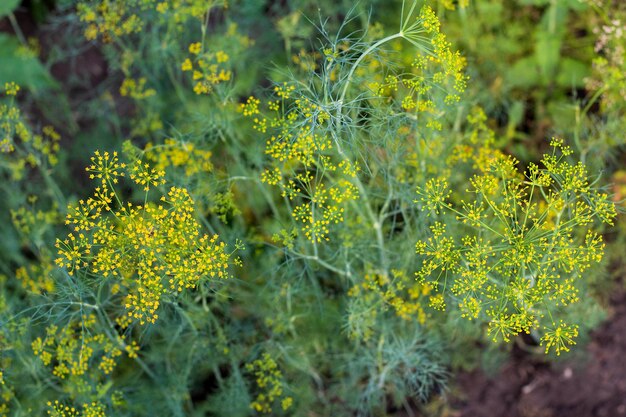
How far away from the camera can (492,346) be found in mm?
5371

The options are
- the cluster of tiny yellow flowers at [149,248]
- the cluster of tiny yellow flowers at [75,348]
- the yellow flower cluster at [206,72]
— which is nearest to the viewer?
the cluster of tiny yellow flowers at [149,248]

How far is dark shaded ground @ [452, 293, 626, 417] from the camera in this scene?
5.45 meters

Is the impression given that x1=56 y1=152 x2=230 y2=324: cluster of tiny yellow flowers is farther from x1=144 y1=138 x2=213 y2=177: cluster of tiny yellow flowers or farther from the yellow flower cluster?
the yellow flower cluster

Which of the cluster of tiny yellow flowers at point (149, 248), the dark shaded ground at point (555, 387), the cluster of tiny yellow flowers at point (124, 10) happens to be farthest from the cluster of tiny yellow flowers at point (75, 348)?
the dark shaded ground at point (555, 387)

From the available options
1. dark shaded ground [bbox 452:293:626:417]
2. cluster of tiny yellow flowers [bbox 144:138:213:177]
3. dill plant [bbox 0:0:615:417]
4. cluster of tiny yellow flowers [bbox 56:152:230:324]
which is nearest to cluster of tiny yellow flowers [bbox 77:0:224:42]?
dill plant [bbox 0:0:615:417]

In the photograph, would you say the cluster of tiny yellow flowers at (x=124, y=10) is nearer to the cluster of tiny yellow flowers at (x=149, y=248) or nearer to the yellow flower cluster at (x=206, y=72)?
the yellow flower cluster at (x=206, y=72)

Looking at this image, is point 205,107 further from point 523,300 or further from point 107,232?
point 523,300

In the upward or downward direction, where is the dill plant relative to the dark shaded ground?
upward

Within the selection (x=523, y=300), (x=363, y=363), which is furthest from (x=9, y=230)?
(x=523, y=300)

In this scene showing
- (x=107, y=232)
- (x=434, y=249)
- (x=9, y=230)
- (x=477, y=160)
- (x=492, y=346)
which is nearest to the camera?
(x=107, y=232)

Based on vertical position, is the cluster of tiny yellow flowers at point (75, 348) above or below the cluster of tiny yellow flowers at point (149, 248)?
below

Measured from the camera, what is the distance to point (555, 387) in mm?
5500

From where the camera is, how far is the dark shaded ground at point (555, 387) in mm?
5453

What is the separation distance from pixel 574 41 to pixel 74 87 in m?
4.60
